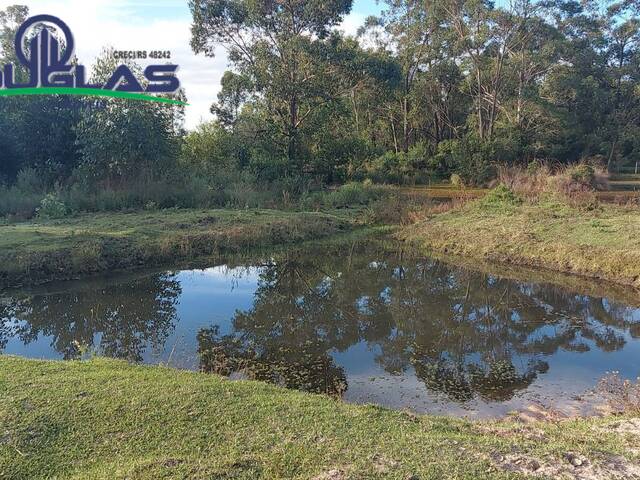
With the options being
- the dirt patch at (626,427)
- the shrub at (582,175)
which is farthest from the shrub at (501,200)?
the dirt patch at (626,427)

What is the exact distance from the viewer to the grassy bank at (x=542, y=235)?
11068mm

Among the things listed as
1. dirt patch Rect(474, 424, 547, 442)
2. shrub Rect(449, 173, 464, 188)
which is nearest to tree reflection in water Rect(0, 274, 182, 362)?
dirt patch Rect(474, 424, 547, 442)

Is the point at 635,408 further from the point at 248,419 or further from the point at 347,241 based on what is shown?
the point at 347,241

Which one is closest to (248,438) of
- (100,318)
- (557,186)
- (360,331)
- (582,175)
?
(360,331)

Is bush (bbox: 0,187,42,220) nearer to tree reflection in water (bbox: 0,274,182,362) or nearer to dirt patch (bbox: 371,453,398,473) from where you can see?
tree reflection in water (bbox: 0,274,182,362)

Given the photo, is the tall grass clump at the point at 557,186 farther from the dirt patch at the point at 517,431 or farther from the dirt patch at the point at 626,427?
the dirt patch at the point at 517,431

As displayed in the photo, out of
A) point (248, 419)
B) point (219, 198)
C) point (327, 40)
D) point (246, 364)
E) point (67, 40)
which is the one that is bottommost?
point (246, 364)

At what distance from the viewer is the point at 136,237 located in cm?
1259

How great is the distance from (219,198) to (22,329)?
34.4 feet

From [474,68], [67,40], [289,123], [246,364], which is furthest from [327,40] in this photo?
[246,364]

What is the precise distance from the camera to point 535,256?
12.2m

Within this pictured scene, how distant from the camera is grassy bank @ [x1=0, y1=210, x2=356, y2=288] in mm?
10641

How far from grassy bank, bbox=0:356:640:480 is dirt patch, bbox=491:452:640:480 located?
0.01 m

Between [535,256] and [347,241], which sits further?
[347,241]
